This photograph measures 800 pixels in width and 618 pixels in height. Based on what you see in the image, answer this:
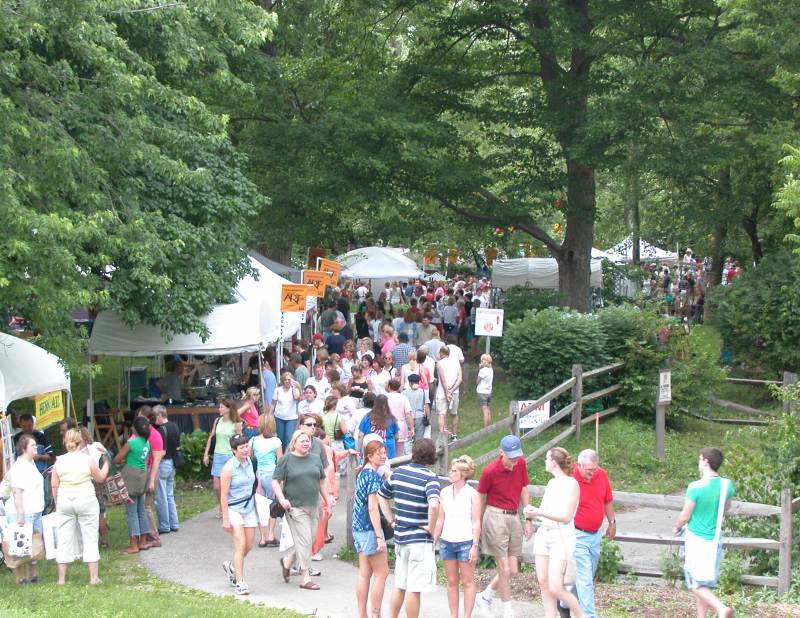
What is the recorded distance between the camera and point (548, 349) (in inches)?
683

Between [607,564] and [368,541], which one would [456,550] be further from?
[607,564]

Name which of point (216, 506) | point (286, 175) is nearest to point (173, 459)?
point (216, 506)

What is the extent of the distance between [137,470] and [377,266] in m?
21.8

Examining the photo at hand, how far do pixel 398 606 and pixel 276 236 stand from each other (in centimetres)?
1664

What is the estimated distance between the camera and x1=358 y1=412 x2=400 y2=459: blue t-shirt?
12.0 meters

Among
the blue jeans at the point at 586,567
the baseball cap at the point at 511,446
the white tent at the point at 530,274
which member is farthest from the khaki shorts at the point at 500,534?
the white tent at the point at 530,274

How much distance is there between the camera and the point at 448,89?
939 inches

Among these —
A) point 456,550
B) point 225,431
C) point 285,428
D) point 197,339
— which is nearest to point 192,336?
point 197,339

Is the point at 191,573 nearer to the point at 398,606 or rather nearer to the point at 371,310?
the point at 398,606

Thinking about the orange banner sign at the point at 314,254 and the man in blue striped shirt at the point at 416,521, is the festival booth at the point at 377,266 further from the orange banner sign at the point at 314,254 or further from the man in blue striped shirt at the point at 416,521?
the man in blue striped shirt at the point at 416,521

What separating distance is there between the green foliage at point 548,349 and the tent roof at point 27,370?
808cm

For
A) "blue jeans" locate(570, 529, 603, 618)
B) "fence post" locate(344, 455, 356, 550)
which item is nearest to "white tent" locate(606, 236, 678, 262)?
"fence post" locate(344, 455, 356, 550)

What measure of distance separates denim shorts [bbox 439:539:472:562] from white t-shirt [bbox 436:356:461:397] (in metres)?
8.31

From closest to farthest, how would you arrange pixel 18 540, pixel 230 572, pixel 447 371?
pixel 18 540 < pixel 230 572 < pixel 447 371
